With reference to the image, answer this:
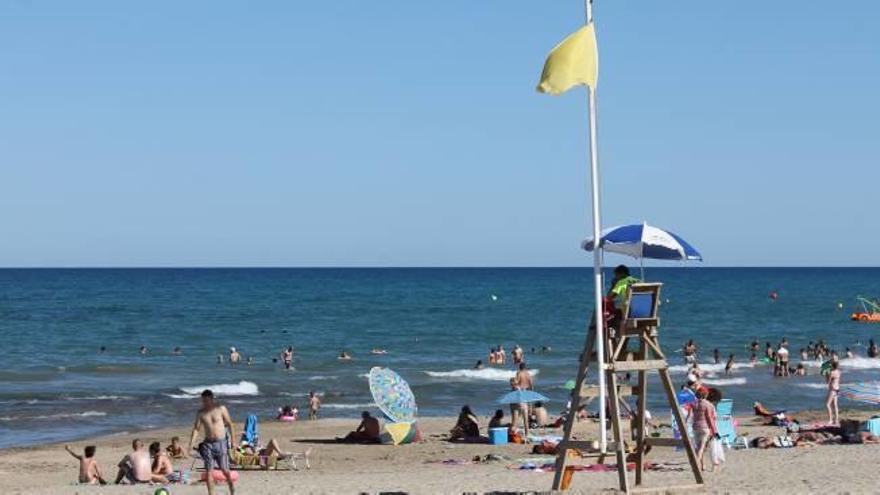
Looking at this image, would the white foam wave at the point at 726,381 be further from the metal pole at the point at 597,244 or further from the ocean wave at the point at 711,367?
the metal pole at the point at 597,244

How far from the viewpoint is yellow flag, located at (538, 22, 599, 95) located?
12469 millimetres

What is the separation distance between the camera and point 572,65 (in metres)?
12.5

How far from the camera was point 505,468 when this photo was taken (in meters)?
18.8

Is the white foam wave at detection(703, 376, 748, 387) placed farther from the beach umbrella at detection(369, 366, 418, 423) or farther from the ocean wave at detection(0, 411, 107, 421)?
the ocean wave at detection(0, 411, 107, 421)

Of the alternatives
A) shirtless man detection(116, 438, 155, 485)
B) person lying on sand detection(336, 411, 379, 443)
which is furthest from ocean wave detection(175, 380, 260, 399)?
shirtless man detection(116, 438, 155, 485)

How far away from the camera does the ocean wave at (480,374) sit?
42.1 m

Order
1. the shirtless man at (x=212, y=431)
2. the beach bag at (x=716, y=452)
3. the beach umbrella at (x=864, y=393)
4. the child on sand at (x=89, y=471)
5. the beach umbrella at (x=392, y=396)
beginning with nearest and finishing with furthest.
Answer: the shirtless man at (x=212, y=431)
the beach bag at (x=716, y=452)
the child on sand at (x=89, y=471)
the beach umbrella at (x=864, y=393)
the beach umbrella at (x=392, y=396)

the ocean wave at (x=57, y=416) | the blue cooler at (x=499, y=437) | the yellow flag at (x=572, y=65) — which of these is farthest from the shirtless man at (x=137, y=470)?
the ocean wave at (x=57, y=416)

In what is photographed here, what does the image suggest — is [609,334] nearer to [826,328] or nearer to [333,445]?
[333,445]

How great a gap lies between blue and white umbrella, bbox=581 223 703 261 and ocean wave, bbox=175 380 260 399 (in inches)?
967

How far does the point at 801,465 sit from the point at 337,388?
74.0 ft

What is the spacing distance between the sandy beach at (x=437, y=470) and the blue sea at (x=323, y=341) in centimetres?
446

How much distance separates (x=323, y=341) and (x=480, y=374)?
828 inches

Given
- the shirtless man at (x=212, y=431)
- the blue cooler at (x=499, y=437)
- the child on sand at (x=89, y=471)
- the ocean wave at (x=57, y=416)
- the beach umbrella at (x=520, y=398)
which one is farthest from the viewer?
the ocean wave at (x=57, y=416)
